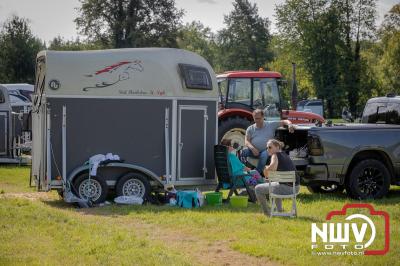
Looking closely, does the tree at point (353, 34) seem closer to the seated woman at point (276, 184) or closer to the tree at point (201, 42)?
the tree at point (201, 42)

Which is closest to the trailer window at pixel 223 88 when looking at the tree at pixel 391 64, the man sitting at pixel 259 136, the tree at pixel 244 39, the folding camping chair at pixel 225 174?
the man sitting at pixel 259 136

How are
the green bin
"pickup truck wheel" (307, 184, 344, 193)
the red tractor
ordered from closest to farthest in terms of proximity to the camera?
the green bin → "pickup truck wheel" (307, 184, 344, 193) → the red tractor

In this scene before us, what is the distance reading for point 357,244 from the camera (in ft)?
26.3

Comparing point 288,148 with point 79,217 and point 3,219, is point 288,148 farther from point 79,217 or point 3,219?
point 3,219

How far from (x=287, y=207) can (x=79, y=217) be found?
356 cm

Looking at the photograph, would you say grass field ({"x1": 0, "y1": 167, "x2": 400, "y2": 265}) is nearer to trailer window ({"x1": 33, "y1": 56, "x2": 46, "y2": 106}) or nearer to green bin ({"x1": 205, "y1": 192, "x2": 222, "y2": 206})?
green bin ({"x1": 205, "y1": 192, "x2": 222, "y2": 206})

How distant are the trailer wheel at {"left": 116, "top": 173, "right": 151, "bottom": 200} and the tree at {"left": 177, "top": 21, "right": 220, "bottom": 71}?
6801 centimetres

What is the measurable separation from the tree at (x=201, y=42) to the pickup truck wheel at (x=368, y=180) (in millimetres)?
68080

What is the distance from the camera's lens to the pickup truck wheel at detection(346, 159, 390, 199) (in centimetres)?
1209

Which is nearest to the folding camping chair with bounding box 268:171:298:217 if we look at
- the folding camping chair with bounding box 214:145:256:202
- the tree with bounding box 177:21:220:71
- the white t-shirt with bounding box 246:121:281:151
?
the folding camping chair with bounding box 214:145:256:202

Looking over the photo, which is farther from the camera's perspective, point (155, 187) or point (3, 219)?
point (155, 187)

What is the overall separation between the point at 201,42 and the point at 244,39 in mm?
20829

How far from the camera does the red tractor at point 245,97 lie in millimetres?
16734

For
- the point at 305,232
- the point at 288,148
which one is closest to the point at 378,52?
the point at 288,148
